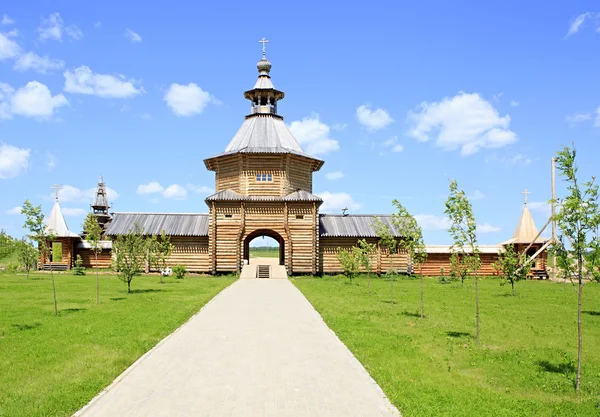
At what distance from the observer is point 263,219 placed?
42.9 meters

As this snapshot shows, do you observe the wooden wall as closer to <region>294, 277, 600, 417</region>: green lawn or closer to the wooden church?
the wooden church

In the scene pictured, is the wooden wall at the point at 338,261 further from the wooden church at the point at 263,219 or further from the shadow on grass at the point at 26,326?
the shadow on grass at the point at 26,326

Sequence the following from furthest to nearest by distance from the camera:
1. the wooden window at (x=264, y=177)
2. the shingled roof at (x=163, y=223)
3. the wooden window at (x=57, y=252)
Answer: the wooden window at (x=57, y=252)
the shingled roof at (x=163, y=223)
the wooden window at (x=264, y=177)

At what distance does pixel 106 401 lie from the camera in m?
8.59

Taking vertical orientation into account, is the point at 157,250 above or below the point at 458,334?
above

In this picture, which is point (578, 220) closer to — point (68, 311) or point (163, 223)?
point (68, 311)

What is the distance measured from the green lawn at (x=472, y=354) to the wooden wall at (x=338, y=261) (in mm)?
20762

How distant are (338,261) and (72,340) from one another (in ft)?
107

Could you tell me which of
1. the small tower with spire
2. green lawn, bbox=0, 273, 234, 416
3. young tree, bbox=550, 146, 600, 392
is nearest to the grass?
the small tower with spire

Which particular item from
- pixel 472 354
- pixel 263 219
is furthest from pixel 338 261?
pixel 472 354

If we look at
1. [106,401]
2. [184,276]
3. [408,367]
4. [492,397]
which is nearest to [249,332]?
[408,367]

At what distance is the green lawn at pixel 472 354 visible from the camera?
29.3 ft

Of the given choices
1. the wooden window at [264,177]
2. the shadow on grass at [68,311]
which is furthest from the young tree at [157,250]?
the shadow on grass at [68,311]

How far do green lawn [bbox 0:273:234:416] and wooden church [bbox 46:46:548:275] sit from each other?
16.2 metres
